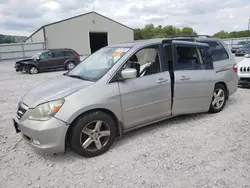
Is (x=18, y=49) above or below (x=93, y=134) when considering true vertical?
above

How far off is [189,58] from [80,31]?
25202 millimetres

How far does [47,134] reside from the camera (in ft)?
9.46

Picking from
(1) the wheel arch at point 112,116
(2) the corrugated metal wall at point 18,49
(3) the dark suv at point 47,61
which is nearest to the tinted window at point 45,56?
(3) the dark suv at point 47,61

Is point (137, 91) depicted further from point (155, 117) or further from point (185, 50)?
point (185, 50)

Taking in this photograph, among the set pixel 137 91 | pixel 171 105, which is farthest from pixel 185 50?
pixel 137 91

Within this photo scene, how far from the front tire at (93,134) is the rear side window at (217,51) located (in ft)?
10.0

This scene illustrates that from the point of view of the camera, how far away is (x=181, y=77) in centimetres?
406

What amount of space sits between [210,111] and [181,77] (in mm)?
1376

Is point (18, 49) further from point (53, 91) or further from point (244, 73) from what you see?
point (53, 91)

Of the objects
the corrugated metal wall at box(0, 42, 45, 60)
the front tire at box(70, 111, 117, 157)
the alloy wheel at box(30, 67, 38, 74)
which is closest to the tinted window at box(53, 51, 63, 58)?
the alloy wheel at box(30, 67, 38, 74)

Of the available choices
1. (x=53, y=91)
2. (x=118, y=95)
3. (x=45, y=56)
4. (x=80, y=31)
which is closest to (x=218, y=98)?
(x=118, y=95)

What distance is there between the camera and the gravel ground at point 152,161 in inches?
104

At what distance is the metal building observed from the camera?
25.9m

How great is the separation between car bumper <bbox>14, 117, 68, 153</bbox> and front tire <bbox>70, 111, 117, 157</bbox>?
157mm
